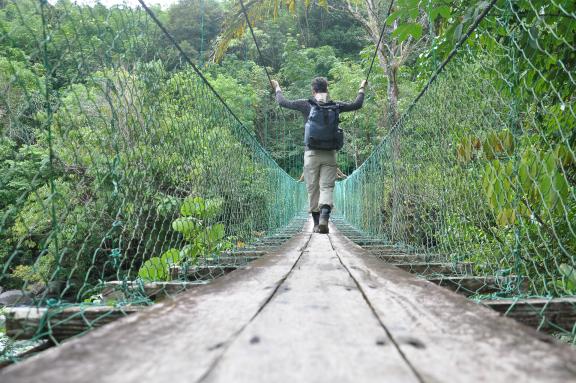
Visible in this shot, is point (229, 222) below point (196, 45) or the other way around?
below

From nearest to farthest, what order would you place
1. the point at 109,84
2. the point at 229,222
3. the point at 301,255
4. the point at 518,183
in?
the point at 518,183, the point at 109,84, the point at 301,255, the point at 229,222

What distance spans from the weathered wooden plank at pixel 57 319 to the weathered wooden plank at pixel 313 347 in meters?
0.37

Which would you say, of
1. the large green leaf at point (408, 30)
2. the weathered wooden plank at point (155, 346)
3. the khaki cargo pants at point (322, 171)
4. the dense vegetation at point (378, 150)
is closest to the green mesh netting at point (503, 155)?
the dense vegetation at point (378, 150)

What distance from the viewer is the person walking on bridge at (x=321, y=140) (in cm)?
257

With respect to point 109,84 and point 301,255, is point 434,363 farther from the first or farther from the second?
point 109,84

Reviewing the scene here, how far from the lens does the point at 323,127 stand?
2.59 metres

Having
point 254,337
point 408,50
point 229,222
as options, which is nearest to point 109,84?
point 254,337

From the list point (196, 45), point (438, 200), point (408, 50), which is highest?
point (196, 45)

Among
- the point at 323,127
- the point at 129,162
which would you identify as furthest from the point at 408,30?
the point at 129,162

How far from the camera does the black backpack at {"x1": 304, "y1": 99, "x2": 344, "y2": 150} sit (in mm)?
2553

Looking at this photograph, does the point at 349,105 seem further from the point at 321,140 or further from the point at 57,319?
the point at 57,319

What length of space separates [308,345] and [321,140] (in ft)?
7.25

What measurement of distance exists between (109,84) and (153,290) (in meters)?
0.62

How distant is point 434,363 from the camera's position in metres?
0.41
